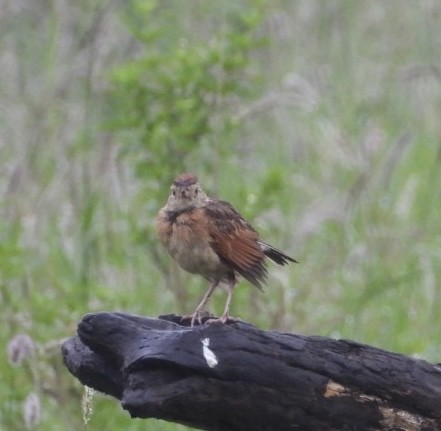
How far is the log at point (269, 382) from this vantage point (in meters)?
4.41

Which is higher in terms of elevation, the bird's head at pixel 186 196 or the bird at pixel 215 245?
the bird's head at pixel 186 196

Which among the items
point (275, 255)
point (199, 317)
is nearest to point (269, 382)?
point (199, 317)

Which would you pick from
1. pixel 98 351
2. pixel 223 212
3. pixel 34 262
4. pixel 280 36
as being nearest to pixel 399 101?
pixel 280 36

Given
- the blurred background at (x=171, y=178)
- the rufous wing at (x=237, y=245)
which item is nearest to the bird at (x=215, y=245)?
the rufous wing at (x=237, y=245)

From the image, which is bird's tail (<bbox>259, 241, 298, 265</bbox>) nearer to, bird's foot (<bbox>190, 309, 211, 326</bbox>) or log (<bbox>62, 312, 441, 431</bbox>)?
bird's foot (<bbox>190, 309, 211, 326</bbox>)

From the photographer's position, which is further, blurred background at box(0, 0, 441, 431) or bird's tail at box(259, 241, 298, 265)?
blurred background at box(0, 0, 441, 431)

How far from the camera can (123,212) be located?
26.1 ft

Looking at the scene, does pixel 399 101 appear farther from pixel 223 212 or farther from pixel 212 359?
pixel 212 359

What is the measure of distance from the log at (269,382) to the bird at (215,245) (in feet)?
2.13

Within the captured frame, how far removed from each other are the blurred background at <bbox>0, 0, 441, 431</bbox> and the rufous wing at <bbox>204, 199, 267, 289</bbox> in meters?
0.98

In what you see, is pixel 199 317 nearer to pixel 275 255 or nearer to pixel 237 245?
pixel 237 245

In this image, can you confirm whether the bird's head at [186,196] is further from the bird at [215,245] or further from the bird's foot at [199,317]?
the bird's foot at [199,317]

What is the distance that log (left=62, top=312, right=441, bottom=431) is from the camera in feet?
14.5

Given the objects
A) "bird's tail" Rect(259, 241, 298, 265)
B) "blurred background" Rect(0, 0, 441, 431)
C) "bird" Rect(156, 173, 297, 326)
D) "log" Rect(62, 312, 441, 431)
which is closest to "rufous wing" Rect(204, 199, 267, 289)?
"bird" Rect(156, 173, 297, 326)
